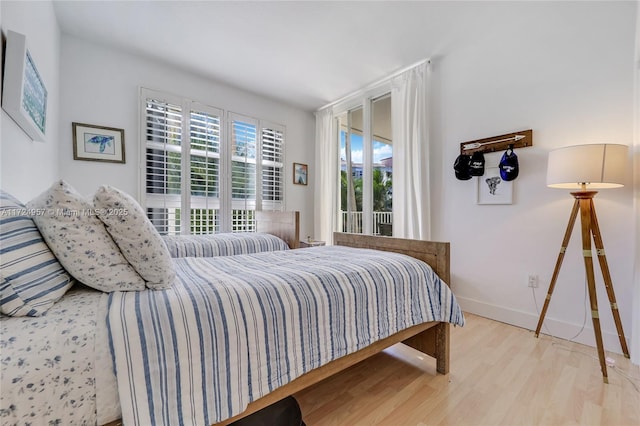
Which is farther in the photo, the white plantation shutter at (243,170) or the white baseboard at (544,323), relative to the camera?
the white plantation shutter at (243,170)

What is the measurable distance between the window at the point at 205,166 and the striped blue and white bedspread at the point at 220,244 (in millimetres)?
548

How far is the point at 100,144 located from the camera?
108 inches

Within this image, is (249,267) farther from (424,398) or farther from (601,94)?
(601,94)

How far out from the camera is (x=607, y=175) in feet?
5.49

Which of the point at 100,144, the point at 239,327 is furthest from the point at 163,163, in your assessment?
the point at 239,327

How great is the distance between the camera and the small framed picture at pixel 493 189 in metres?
2.42

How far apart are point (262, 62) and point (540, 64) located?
2.66m

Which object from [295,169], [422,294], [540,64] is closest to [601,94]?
[540,64]

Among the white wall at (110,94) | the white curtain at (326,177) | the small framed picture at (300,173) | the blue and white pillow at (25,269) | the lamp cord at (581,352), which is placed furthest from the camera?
the small framed picture at (300,173)

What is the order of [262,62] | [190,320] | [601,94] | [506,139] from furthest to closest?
[262,62] < [506,139] < [601,94] < [190,320]

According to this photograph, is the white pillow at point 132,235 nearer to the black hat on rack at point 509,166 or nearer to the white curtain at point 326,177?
the black hat on rack at point 509,166

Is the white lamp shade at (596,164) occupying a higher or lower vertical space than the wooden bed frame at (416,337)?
higher

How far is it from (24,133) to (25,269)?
1.38 metres

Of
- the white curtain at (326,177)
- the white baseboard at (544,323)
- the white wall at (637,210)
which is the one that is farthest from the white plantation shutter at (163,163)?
the white wall at (637,210)
